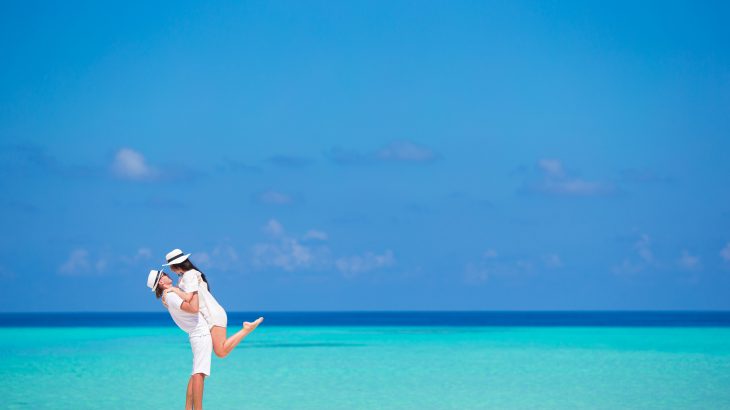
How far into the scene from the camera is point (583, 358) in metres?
19.6

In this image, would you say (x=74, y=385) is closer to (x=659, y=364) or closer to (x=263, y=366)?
(x=263, y=366)

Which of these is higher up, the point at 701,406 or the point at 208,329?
the point at 208,329

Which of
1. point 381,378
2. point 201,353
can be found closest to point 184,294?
point 201,353

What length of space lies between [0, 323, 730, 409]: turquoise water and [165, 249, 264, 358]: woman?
3.76 meters

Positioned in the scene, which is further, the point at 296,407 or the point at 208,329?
the point at 296,407

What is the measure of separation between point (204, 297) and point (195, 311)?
6.7 inches

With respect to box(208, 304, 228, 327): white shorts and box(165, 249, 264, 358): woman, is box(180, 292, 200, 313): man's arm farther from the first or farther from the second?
box(208, 304, 228, 327): white shorts

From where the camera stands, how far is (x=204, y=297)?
7.26 meters

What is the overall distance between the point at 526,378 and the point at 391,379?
195cm

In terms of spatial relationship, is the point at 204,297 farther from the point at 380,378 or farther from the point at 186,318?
the point at 380,378

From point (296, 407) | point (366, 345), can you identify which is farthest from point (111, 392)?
point (366, 345)

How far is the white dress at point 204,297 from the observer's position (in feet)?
23.4

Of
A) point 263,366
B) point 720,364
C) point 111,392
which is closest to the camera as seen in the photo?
point 111,392

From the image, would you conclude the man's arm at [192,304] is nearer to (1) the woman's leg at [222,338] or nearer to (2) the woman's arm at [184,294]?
(2) the woman's arm at [184,294]
